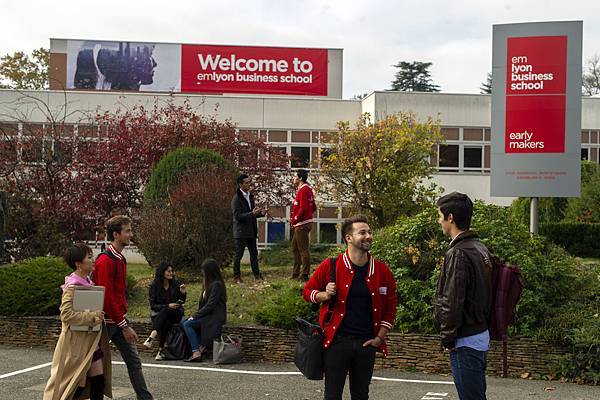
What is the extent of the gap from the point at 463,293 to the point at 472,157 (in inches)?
1140

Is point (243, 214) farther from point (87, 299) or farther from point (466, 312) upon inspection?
point (466, 312)

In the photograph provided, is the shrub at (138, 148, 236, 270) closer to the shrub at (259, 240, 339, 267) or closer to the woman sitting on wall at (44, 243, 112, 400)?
the shrub at (259, 240, 339, 267)

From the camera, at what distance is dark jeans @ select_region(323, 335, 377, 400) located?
6516 mm

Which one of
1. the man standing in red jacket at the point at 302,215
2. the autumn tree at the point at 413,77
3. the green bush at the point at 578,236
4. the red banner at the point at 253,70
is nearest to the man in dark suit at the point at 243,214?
the man standing in red jacket at the point at 302,215

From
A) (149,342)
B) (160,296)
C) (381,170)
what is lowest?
(149,342)

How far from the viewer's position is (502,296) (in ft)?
19.7

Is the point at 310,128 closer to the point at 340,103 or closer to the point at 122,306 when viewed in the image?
the point at 340,103

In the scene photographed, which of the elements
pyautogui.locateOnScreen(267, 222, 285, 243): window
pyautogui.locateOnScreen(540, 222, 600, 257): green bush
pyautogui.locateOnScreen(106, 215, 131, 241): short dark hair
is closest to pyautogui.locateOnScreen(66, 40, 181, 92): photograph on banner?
pyautogui.locateOnScreen(267, 222, 285, 243): window

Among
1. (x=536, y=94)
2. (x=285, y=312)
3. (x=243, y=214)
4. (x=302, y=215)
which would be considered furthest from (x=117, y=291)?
(x=536, y=94)

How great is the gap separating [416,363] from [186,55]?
29.1 meters

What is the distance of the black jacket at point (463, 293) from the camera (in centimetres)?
579

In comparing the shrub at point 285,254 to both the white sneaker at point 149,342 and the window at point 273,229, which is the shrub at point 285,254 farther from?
the window at point 273,229

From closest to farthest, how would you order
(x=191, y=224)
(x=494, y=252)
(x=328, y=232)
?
(x=494, y=252)
(x=191, y=224)
(x=328, y=232)

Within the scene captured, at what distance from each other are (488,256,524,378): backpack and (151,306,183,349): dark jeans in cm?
651
